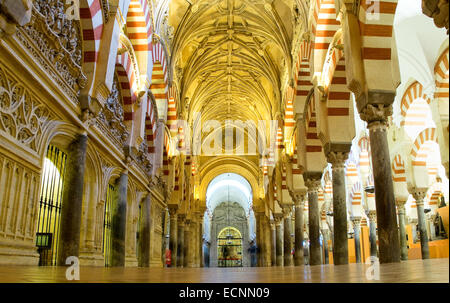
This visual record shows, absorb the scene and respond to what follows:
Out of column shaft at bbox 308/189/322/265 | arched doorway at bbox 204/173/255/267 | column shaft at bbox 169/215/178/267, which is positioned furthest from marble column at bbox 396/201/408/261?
arched doorway at bbox 204/173/255/267

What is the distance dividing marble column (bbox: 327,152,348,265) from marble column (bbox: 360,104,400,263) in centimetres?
201

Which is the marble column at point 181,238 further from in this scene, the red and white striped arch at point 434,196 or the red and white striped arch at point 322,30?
the red and white striped arch at point 322,30

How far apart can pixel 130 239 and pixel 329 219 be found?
12.4 metres

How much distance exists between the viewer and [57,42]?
5.32m

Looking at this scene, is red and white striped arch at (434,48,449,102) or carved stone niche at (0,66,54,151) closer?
carved stone niche at (0,66,54,151)

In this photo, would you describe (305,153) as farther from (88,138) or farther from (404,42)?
(88,138)

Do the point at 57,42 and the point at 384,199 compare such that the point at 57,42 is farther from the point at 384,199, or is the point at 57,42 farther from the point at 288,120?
the point at 288,120

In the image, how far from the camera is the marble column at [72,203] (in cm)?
575

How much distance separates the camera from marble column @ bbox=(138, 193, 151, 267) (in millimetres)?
10734

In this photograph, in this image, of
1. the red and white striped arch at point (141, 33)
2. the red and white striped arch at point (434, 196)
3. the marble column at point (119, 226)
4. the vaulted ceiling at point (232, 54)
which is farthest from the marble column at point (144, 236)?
the red and white striped arch at point (434, 196)

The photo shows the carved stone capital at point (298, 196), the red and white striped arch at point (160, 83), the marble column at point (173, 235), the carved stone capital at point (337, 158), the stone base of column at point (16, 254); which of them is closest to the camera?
the stone base of column at point (16, 254)

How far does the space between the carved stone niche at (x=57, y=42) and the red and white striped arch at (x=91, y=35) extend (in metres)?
0.10

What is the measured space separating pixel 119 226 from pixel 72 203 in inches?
101

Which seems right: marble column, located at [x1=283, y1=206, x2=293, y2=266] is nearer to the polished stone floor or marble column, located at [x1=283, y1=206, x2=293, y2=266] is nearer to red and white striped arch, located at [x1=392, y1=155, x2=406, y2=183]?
red and white striped arch, located at [x1=392, y1=155, x2=406, y2=183]
